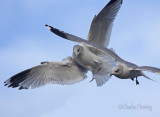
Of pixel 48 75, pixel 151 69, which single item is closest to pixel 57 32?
pixel 48 75

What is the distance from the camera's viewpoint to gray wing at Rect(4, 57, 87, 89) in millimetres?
6887

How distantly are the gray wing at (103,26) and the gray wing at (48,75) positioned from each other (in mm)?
552

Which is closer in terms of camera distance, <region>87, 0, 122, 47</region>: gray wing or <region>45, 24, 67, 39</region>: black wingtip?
<region>45, 24, 67, 39</region>: black wingtip

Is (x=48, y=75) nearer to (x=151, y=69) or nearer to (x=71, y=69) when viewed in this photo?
(x=71, y=69)

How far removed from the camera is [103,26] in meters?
6.89

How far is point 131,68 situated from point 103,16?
204cm

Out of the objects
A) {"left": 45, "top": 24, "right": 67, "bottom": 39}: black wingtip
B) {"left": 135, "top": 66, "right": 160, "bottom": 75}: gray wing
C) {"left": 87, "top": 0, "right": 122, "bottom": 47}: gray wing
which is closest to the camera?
{"left": 135, "top": 66, "right": 160, "bottom": 75}: gray wing

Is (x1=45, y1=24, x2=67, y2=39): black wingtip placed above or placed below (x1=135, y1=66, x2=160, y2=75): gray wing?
above

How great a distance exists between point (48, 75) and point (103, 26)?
1.28 meters

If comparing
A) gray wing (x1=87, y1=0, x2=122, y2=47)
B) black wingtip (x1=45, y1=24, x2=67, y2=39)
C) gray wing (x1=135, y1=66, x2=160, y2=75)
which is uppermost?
gray wing (x1=87, y1=0, x2=122, y2=47)

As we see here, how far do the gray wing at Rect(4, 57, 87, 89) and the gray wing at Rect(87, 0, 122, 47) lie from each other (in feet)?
1.81

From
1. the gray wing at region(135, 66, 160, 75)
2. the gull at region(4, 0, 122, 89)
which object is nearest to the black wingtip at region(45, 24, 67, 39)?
the gull at region(4, 0, 122, 89)

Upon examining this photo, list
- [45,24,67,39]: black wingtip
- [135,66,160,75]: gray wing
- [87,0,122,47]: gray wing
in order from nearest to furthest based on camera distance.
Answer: [135,66,160,75]: gray wing < [45,24,67,39]: black wingtip < [87,0,122,47]: gray wing

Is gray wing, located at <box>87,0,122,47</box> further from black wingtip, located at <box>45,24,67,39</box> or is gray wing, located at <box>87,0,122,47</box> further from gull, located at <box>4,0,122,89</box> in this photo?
black wingtip, located at <box>45,24,67,39</box>
